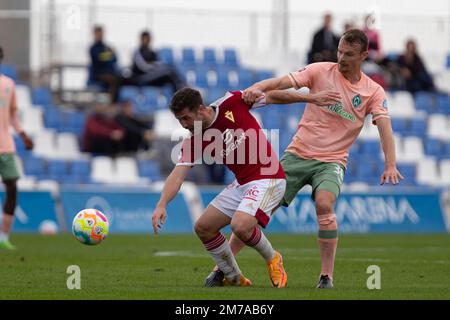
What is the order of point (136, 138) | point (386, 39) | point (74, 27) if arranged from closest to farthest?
point (136, 138), point (74, 27), point (386, 39)

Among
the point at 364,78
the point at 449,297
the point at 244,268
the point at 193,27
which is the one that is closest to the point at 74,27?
the point at 193,27

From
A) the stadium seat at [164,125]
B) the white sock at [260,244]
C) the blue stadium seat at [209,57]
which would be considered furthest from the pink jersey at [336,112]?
the blue stadium seat at [209,57]

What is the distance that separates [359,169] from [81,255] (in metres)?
11.9

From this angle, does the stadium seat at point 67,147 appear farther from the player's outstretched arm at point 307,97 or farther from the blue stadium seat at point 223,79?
the player's outstretched arm at point 307,97

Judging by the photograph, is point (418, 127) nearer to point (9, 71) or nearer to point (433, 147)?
point (433, 147)

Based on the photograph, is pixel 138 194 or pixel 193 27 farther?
pixel 193 27

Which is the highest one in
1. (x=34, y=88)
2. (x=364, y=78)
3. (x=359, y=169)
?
(x=364, y=78)

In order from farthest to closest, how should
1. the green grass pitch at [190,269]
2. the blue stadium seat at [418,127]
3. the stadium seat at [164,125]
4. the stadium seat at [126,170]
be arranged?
the blue stadium seat at [418,127], the stadium seat at [164,125], the stadium seat at [126,170], the green grass pitch at [190,269]

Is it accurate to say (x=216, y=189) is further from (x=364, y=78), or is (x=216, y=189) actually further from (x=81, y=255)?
(x=364, y=78)

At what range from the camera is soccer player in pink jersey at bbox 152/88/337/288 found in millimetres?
10594

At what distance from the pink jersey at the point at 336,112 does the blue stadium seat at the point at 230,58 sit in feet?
58.4

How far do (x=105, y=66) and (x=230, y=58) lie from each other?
13.2ft

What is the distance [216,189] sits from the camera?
2311cm

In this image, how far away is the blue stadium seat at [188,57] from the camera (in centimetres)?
2853
